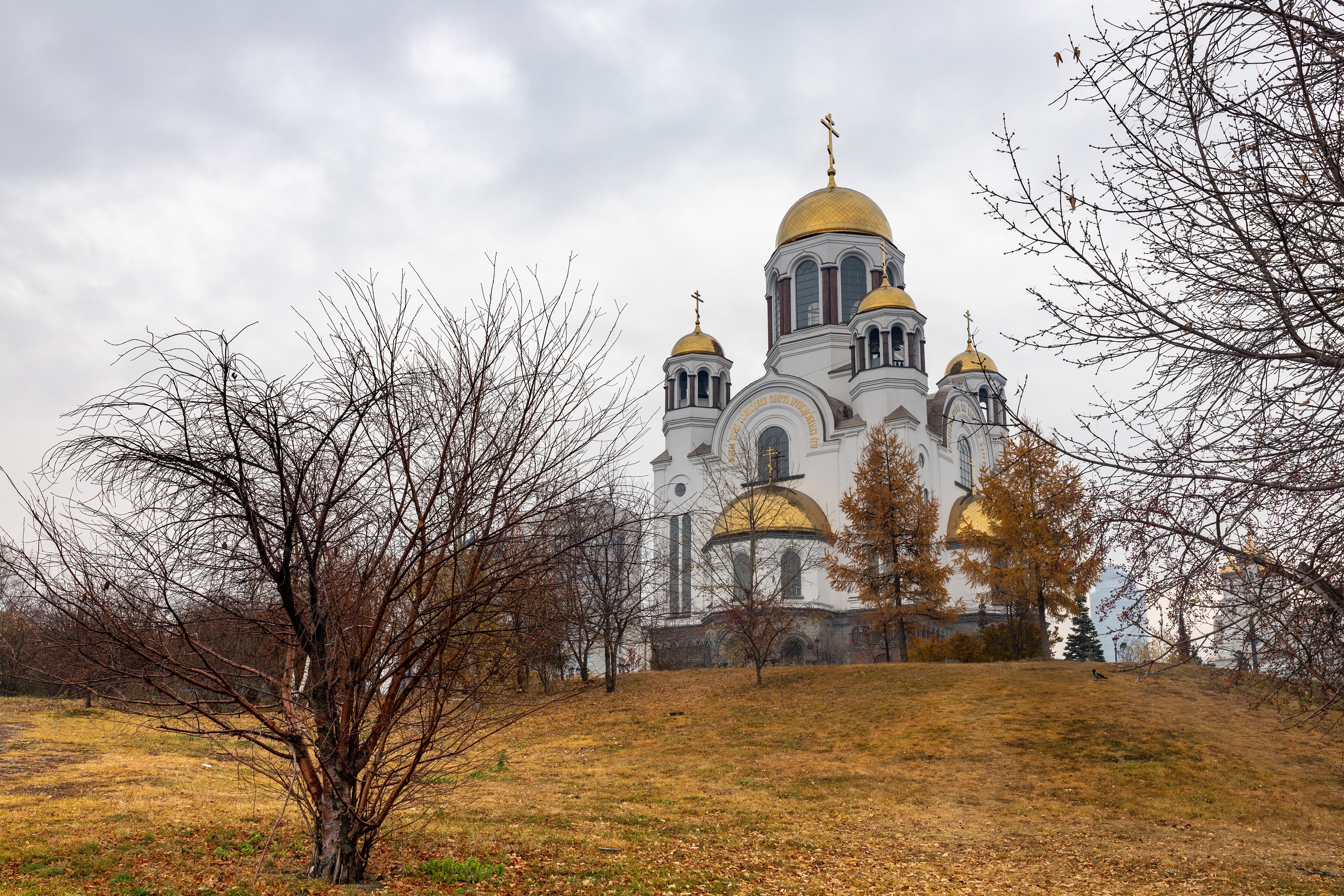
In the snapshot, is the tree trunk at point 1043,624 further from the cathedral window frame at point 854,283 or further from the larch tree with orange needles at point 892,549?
the cathedral window frame at point 854,283

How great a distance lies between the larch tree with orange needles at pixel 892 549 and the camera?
25.2 metres

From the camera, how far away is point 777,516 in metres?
29.9

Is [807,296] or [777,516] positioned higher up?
[807,296]

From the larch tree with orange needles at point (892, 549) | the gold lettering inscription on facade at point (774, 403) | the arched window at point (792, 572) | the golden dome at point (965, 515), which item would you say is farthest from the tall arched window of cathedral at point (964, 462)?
the larch tree with orange needles at point (892, 549)

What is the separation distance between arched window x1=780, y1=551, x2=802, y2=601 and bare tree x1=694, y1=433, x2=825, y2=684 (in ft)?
0.07

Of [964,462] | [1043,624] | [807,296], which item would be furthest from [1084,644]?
[807,296]

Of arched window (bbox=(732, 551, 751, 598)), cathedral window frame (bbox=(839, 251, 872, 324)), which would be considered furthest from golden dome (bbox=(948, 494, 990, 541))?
cathedral window frame (bbox=(839, 251, 872, 324))

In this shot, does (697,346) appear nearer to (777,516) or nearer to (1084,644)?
(777,516)

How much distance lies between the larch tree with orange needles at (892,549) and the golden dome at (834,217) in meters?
13.1

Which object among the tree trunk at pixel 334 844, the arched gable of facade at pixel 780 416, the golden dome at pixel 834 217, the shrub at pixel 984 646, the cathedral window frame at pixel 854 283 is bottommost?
the tree trunk at pixel 334 844

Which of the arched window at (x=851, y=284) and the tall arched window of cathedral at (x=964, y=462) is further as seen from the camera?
the arched window at (x=851, y=284)

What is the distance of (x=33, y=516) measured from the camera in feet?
17.7

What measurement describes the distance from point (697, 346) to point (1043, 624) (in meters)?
17.5

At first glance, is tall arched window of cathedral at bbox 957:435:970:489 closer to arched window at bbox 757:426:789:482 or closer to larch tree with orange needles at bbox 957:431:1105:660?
arched window at bbox 757:426:789:482
